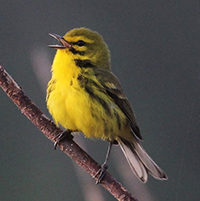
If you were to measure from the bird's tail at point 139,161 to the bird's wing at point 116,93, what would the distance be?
0.15 metres

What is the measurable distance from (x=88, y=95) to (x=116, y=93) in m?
0.22

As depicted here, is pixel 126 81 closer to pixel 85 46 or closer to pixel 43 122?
pixel 85 46

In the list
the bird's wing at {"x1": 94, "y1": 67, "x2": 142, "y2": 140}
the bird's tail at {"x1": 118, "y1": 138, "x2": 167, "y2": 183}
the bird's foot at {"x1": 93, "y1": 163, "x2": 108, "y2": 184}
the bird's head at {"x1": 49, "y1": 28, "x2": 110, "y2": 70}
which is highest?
the bird's head at {"x1": 49, "y1": 28, "x2": 110, "y2": 70}

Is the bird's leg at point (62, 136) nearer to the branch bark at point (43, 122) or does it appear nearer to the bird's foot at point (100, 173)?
the branch bark at point (43, 122)

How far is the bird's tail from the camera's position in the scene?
7.88ft

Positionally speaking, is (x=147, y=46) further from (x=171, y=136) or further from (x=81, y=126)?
(x=81, y=126)

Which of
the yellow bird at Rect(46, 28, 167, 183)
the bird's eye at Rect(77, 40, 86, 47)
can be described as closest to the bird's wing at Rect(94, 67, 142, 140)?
the yellow bird at Rect(46, 28, 167, 183)

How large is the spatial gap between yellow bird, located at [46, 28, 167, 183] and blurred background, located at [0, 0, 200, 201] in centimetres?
140

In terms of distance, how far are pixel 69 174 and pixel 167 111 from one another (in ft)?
3.21

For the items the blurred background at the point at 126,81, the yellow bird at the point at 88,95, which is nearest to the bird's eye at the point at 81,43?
the yellow bird at the point at 88,95

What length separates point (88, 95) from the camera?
222 cm

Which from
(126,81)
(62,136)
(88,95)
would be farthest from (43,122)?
(126,81)

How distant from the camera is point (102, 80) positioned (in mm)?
2303

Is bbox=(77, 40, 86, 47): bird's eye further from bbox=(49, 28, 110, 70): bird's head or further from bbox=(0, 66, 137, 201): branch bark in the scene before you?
bbox=(0, 66, 137, 201): branch bark
